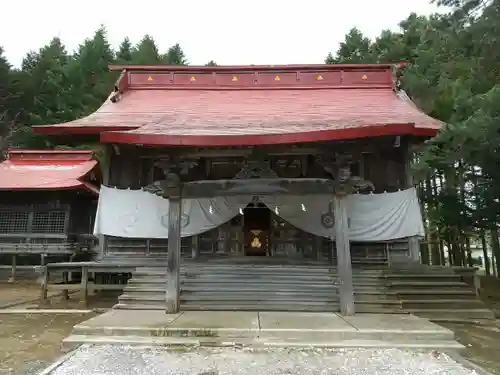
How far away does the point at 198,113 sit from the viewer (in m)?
9.71

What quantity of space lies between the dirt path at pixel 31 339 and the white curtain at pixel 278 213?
6.98ft

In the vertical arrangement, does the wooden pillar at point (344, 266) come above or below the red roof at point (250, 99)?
below

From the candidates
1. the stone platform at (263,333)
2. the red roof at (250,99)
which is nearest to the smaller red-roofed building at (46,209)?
the red roof at (250,99)

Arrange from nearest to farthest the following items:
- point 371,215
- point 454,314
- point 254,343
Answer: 1. point 254,343
2. point 454,314
3. point 371,215

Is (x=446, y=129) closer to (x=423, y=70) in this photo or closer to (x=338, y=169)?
(x=338, y=169)

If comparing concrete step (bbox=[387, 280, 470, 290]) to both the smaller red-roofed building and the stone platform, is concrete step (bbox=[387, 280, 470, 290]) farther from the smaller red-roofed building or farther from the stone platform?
the smaller red-roofed building

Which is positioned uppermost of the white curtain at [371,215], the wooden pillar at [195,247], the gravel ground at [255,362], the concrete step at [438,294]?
the white curtain at [371,215]

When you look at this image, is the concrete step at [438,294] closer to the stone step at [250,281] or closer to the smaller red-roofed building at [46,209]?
the stone step at [250,281]

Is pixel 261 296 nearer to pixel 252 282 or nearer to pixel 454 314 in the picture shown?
pixel 252 282

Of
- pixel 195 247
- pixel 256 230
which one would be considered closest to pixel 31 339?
pixel 195 247

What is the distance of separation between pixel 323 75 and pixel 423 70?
6.13 meters

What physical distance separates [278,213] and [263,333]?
3080 millimetres

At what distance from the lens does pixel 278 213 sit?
25.0 ft

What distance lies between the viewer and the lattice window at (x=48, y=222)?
1334 centimetres
